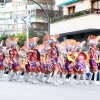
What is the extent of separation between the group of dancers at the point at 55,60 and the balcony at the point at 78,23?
1366 cm

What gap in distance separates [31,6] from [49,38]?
46.2 metres

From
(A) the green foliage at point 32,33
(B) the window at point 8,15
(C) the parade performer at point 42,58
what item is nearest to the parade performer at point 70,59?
(C) the parade performer at point 42,58

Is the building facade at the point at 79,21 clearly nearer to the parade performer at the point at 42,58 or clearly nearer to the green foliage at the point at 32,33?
the parade performer at the point at 42,58

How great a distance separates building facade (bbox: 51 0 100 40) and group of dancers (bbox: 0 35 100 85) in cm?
1382

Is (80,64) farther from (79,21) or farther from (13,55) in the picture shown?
(79,21)

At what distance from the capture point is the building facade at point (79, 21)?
35094 millimetres

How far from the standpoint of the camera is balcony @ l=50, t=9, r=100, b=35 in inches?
1374

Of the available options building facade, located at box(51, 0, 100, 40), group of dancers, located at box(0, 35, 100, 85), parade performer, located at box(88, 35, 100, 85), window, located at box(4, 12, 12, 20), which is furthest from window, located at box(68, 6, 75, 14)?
window, located at box(4, 12, 12, 20)

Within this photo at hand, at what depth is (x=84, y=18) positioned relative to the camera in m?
35.5

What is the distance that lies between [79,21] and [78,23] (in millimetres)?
238

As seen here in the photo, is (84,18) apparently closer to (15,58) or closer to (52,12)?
(15,58)

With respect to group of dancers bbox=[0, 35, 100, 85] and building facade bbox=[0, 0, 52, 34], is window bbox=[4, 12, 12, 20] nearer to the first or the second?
building facade bbox=[0, 0, 52, 34]

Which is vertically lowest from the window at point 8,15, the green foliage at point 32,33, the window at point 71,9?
the green foliage at point 32,33

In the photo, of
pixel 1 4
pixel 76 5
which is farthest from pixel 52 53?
pixel 1 4
